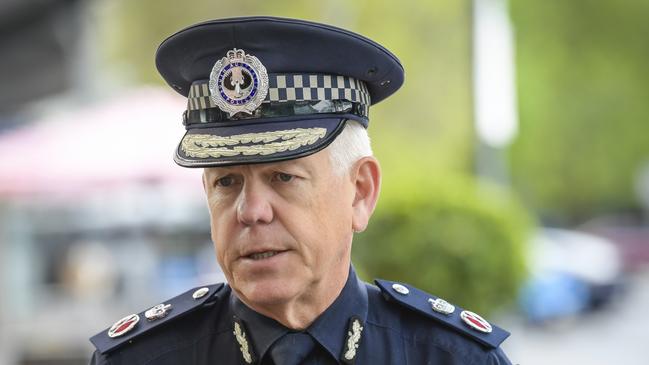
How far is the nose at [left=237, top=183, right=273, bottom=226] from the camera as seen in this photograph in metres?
2.19

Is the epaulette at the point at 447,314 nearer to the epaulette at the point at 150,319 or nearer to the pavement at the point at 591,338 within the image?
the epaulette at the point at 150,319

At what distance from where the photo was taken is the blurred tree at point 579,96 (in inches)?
1154

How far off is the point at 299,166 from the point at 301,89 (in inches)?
7.8

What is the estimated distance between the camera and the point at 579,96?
101ft

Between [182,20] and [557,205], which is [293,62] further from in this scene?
[557,205]

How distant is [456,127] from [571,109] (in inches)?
506

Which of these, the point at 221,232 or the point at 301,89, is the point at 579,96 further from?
the point at 221,232

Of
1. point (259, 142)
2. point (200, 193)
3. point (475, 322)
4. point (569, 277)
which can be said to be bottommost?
point (569, 277)

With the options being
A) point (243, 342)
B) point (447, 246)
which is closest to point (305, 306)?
point (243, 342)

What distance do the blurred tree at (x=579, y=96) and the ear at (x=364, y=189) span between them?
2740 centimetres

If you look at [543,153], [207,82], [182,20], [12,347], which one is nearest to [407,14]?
[182,20]

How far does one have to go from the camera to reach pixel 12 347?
923 cm

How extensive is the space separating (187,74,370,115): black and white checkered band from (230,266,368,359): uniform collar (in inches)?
17.1

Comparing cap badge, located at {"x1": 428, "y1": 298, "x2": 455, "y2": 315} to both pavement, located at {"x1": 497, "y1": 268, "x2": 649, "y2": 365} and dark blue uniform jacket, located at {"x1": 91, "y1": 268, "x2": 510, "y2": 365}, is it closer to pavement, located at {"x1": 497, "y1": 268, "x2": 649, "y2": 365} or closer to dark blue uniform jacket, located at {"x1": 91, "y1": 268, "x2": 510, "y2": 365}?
dark blue uniform jacket, located at {"x1": 91, "y1": 268, "x2": 510, "y2": 365}
